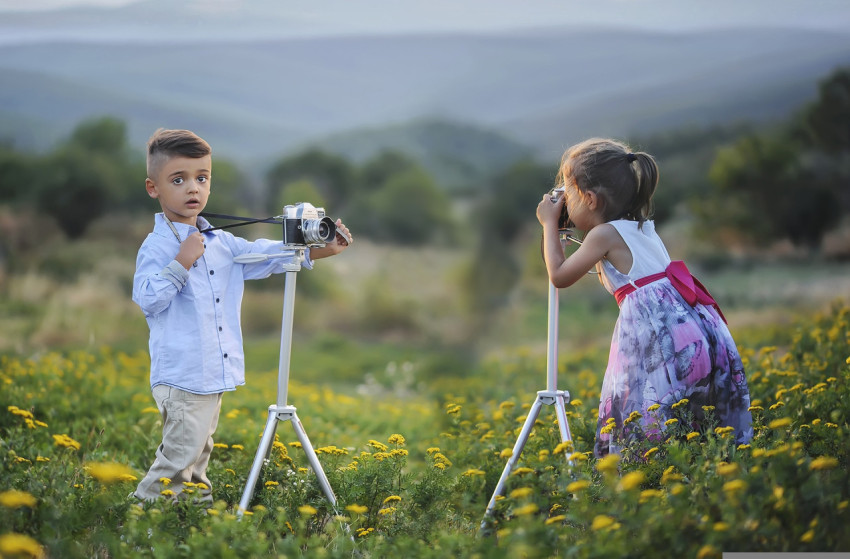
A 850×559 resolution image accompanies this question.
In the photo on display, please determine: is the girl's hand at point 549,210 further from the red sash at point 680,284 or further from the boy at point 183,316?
the boy at point 183,316

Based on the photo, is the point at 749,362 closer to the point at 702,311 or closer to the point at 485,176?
the point at 702,311

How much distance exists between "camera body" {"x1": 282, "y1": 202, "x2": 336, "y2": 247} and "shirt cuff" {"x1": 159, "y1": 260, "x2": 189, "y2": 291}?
394 millimetres

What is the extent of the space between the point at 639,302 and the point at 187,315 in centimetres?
180

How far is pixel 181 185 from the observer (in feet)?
10.6

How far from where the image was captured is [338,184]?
429 inches

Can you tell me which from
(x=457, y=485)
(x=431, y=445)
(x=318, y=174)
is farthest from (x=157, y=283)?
(x=318, y=174)

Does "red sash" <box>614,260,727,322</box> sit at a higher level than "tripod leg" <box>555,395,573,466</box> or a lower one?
higher

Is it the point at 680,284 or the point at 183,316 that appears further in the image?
the point at 680,284

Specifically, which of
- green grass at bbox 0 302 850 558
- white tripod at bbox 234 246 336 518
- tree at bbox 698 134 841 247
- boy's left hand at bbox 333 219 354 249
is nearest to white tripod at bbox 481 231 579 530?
green grass at bbox 0 302 850 558

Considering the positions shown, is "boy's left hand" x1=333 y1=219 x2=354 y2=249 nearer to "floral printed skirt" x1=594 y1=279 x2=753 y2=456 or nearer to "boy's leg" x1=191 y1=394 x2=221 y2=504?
"boy's leg" x1=191 y1=394 x2=221 y2=504

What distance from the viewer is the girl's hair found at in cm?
341

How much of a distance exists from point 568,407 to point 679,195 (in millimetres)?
6924

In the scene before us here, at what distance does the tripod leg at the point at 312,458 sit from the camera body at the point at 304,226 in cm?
64

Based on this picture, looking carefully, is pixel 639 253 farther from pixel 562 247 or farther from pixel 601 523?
pixel 601 523
